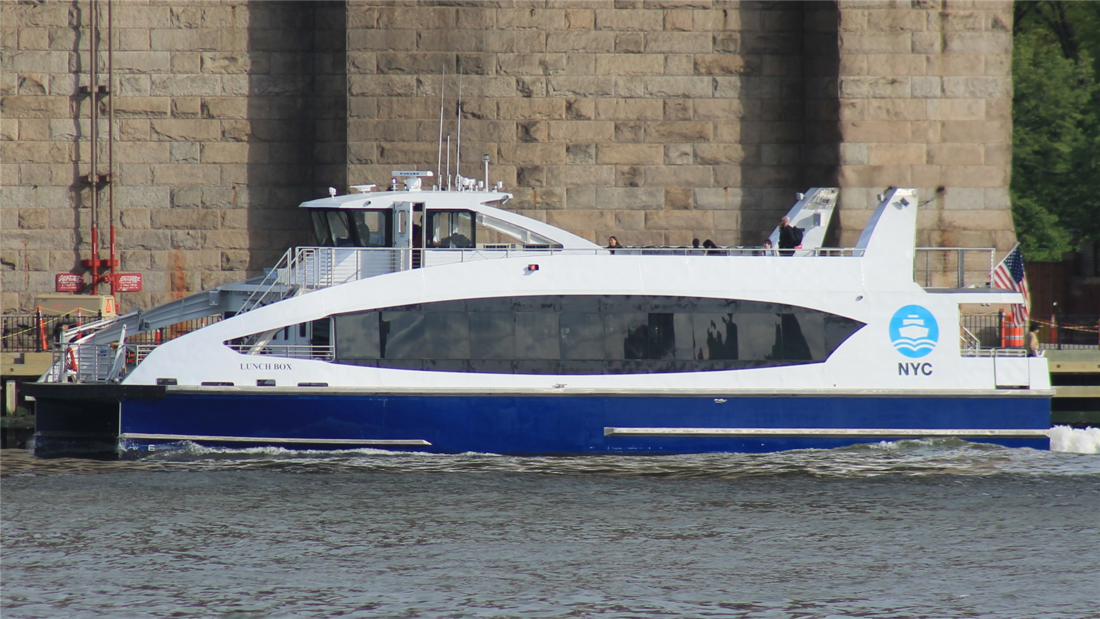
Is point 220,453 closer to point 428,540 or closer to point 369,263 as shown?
point 369,263

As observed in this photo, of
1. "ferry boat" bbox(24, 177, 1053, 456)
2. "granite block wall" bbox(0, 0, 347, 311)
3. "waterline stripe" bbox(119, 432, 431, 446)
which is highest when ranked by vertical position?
"granite block wall" bbox(0, 0, 347, 311)

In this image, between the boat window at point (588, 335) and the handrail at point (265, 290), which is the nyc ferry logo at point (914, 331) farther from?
the handrail at point (265, 290)

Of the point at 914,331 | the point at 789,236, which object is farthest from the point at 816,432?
the point at 789,236

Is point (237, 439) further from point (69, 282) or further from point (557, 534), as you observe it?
point (69, 282)

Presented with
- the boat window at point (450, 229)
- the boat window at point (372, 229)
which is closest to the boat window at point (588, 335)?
the boat window at point (450, 229)

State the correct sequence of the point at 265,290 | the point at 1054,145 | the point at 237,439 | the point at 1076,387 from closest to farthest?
the point at 237,439, the point at 265,290, the point at 1076,387, the point at 1054,145

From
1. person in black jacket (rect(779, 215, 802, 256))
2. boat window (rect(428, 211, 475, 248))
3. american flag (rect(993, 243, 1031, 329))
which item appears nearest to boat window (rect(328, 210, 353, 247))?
boat window (rect(428, 211, 475, 248))

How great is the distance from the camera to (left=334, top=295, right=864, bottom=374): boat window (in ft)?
48.2

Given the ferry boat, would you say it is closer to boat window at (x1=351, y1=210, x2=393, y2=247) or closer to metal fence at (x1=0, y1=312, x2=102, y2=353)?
boat window at (x1=351, y1=210, x2=393, y2=247)

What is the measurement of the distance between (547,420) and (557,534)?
10.3ft

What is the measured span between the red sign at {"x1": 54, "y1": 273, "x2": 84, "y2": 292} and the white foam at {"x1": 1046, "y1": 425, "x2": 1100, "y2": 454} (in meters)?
15.6

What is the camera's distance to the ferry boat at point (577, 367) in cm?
1445

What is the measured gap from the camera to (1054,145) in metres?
26.1

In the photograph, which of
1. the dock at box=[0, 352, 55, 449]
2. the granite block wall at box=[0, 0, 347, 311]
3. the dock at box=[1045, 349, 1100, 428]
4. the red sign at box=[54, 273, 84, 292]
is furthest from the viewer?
the granite block wall at box=[0, 0, 347, 311]
